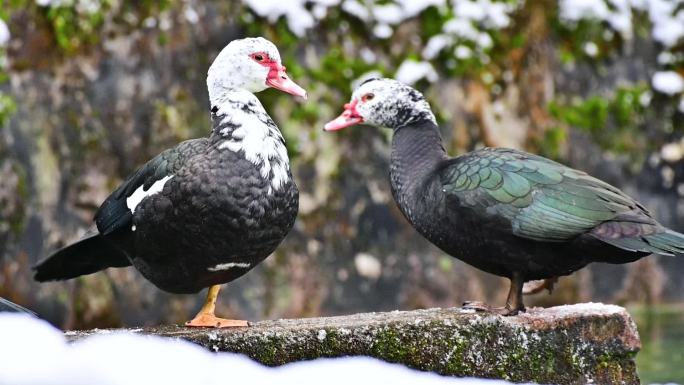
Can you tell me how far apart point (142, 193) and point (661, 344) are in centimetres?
442

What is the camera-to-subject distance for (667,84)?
8.34 m

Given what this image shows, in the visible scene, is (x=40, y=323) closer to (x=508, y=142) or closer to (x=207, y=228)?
(x=207, y=228)

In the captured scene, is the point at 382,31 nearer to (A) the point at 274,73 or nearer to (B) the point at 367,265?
(B) the point at 367,265

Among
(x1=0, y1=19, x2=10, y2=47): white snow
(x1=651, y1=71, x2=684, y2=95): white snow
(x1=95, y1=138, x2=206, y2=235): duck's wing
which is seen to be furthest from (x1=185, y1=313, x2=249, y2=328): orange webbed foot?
(x1=651, y1=71, x2=684, y2=95): white snow

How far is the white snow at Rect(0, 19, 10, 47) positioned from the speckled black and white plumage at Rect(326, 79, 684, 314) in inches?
138

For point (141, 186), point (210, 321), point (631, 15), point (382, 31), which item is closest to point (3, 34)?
point (382, 31)

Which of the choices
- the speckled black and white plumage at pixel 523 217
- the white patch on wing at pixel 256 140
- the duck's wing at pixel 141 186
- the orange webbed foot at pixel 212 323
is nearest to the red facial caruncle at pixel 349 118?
the speckled black and white plumage at pixel 523 217

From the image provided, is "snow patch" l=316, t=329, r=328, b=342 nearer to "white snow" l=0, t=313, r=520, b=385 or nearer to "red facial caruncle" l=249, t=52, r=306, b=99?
"white snow" l=0, t=313, r=520, b=385

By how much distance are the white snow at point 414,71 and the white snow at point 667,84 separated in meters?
1.98

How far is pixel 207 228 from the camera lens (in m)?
3.79

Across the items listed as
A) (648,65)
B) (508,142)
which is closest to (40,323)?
(508,142)

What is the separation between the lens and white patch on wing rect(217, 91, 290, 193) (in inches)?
154

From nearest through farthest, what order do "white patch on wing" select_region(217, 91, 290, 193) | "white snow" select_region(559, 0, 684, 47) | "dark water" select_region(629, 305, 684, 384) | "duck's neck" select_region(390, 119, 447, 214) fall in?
"white patch on wing" select_region(217, 91, 290, 193) → "duck's neck" select_region(390, 119, 447, 214) → "dark water" select_region(629, 305, 684, 384) → "white snow" select_region(559, 0, 684, 47)

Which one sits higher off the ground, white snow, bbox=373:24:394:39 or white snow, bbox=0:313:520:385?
white snow, bbox=373:24:394:39
